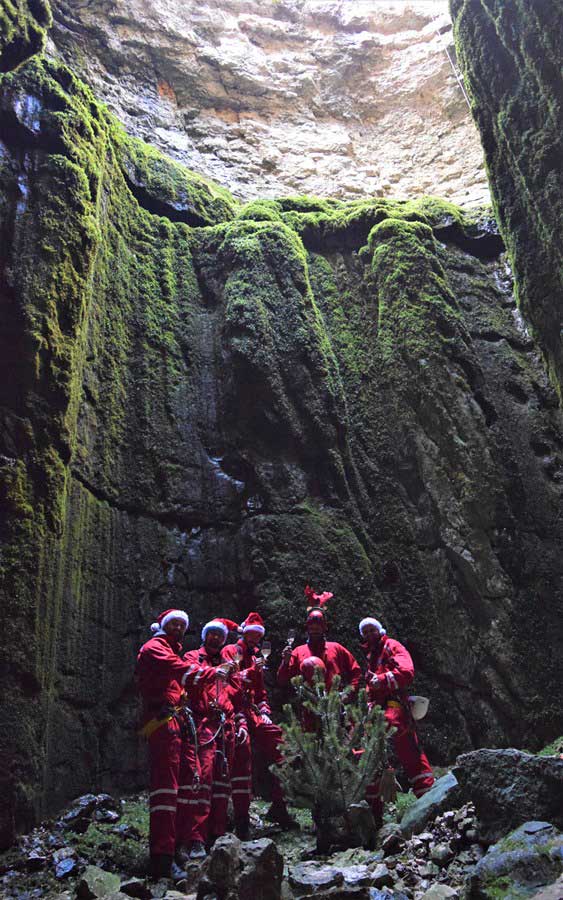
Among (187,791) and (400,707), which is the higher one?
(400,707)

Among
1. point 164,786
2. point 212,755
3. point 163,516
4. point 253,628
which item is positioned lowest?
point 164,786

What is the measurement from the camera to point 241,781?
6.17 metres

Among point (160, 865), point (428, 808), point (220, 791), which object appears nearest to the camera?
point (160, 865)

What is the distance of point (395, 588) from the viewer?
28.9 feet

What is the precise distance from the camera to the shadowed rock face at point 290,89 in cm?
1445

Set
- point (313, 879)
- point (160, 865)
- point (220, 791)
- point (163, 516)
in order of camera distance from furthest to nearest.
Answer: point (163, 516)
point (220, 791)
point (160, 865)
point (313, 879)

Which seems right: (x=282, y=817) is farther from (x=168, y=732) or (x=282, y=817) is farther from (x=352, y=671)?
(x=168, y=732)

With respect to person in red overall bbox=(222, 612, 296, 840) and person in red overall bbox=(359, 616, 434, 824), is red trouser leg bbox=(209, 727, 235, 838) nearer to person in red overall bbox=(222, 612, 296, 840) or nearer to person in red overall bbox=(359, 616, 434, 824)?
person in red overall bbox=(222, 612, 296, 840)

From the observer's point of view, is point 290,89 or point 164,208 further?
point 290,89

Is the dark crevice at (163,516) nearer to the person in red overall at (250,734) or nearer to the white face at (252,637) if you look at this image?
the person in red overall at (250,734)

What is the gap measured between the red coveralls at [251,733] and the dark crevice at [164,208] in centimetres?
770

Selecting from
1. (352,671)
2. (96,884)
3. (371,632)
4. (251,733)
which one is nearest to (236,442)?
(371,632)

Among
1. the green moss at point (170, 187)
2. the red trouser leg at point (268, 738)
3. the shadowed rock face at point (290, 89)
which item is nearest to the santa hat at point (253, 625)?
the red trouser leg at point (268, 738)

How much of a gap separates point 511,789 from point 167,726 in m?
2.72
